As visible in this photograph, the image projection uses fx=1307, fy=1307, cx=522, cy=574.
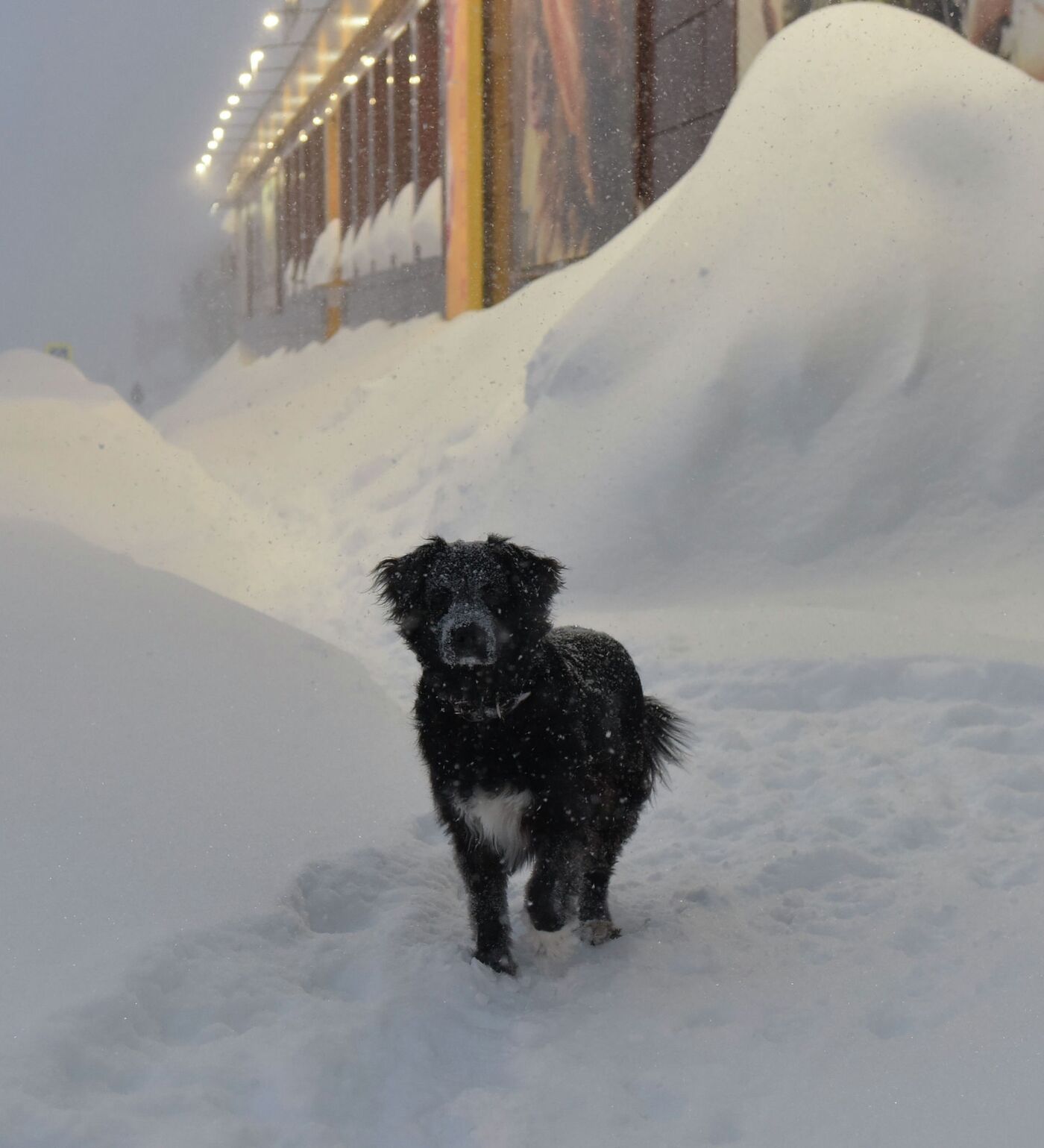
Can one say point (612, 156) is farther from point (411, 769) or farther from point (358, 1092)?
point (358, 1092)

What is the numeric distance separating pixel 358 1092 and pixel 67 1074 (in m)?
0.63

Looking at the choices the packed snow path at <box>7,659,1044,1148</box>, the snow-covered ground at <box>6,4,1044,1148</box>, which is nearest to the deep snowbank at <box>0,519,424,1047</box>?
the snow-covered ground at <box>6,4,1044,1148</box>

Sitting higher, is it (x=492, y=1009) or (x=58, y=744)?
(x=58, y=744)

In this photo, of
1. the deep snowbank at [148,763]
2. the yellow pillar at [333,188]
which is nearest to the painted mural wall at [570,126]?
the deep snowbank at [148,763]

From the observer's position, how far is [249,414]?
25.7 metres

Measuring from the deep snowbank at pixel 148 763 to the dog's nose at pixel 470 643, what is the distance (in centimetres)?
96

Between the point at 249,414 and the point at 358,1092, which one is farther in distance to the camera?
the point at 249,414

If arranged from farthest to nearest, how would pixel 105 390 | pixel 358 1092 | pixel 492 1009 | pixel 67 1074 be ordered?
1. pixel 105 390
2. pixel 492 1009
3. pixel 358 1092
4. pixel 67 1074

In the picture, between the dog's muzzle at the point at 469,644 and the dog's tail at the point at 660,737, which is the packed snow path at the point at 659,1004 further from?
the dog's muzzle at the point at 469,644

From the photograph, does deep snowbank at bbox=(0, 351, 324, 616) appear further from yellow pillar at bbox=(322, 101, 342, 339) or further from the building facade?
yellow pillar at bbox=(322, 101, 342, 339)

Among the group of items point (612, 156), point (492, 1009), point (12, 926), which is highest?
point (612, 156)

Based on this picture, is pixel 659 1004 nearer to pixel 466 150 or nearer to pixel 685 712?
pixel 685 712

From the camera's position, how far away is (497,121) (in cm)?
1764

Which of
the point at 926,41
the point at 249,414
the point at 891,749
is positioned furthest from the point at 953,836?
the point at 249,414
